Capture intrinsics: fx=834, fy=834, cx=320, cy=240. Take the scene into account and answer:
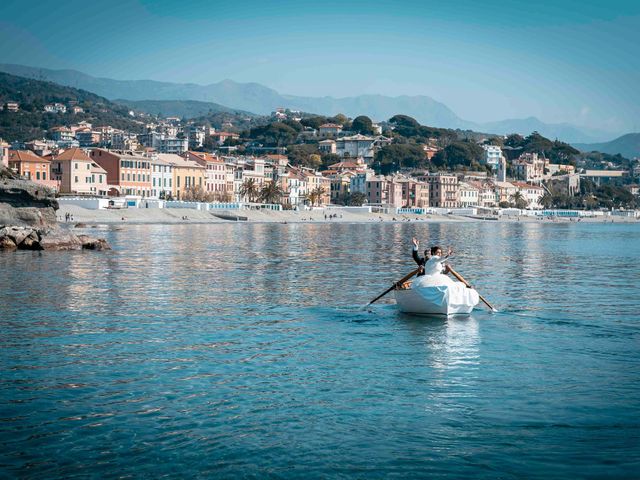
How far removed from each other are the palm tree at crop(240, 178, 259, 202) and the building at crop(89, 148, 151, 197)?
2340cm

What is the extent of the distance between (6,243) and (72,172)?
216 ft

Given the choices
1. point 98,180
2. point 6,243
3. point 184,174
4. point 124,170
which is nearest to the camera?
point 6,243

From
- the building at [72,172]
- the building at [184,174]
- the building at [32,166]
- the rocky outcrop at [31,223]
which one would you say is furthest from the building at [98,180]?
the rocky outcrop at [31,223]

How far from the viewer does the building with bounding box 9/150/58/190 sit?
10625cm

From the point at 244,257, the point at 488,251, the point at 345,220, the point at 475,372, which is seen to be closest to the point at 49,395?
the point at 475,372

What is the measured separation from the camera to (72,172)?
109875 millimetres

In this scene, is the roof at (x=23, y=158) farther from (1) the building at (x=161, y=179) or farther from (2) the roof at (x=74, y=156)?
(1) the building at (x=161, y=179)

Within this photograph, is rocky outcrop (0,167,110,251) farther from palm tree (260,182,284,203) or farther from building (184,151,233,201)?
palm tree (260,182,284,203)

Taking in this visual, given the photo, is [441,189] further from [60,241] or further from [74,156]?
[60,241]

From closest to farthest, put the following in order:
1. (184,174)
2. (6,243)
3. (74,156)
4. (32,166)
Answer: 1. (6,243)
2. (32,166)
3. (74,156)
4. (184,174)

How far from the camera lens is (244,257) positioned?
4644 cm

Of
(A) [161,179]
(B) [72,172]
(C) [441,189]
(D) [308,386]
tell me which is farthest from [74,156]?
(D) [308,386]

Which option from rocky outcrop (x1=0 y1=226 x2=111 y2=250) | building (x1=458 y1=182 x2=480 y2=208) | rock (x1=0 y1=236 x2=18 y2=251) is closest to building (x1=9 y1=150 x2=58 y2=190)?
rocky outcrop (x1=0 y1=226 x2=111 y2=250)

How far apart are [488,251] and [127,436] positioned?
159 ft
